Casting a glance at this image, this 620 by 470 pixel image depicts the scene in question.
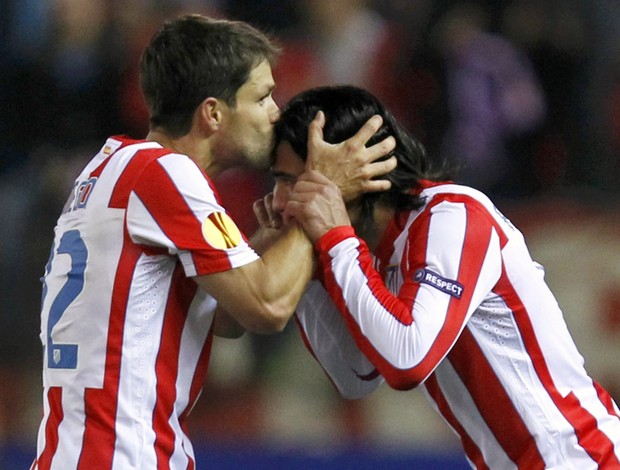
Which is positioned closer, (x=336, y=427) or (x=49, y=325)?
(x=49, y=325)

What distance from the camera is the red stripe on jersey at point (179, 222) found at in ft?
9.75

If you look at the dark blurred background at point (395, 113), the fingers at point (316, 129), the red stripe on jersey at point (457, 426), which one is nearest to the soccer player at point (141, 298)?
the fingers at point (316, 129)

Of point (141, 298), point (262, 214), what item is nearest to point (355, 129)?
point (262, 214)

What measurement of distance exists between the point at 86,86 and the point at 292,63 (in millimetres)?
1261

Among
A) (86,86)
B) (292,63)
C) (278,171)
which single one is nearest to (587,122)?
(292,63)

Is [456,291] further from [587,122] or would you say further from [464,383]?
[587,122]

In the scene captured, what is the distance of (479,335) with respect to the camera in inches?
124

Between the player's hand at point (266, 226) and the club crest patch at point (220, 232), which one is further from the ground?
the club crest patch at point (220, 232)

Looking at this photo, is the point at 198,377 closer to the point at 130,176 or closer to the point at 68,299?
→ the point at 68,299

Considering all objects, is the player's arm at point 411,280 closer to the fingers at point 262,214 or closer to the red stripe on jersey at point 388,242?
the red stripe on jersey at point 388,242

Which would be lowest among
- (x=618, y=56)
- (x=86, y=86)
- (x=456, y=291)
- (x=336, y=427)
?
(x=336, y=427)

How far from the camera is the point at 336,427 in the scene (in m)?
6.46

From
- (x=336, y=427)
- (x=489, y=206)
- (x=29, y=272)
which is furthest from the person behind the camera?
(x=29, y=272)

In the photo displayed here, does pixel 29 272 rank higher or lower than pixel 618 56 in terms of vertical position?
lower
